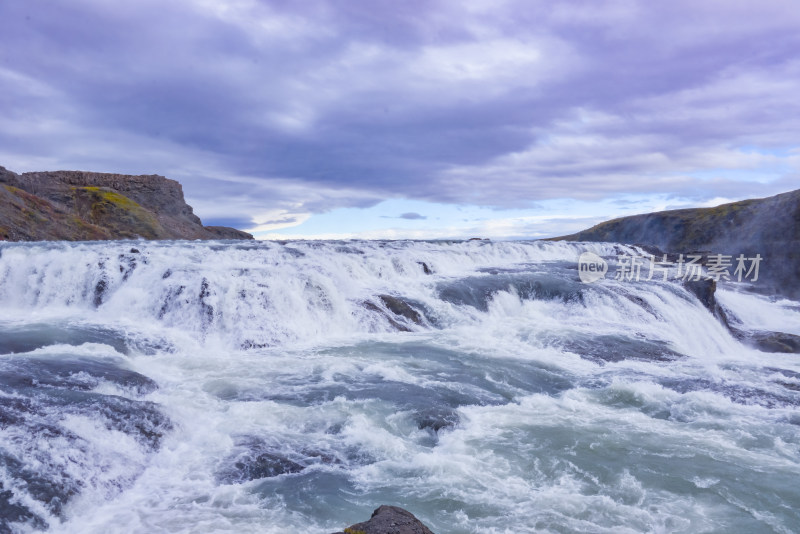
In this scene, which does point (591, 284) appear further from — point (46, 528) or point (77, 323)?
point (46, 528)

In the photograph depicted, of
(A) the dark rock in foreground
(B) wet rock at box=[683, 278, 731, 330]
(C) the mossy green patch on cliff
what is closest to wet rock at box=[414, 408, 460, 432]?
(A) the dark rock in foreground

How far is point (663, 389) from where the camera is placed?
10969mm

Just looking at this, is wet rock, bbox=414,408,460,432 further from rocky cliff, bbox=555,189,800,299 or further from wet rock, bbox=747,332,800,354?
rocky cliff, bbox=555,189,800,299

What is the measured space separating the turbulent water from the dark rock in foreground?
1453mm

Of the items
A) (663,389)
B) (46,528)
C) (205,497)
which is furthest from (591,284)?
(46,528)

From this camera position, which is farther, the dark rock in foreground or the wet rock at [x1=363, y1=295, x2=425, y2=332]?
the wet rock at [x1=363, y1=295, x2=425, y2=332]

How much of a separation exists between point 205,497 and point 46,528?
154 centimetres

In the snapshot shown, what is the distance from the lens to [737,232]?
61719 mm

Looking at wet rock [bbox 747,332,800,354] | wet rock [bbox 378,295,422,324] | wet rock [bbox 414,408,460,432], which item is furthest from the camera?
wet rock [bbox 747,332,800,354]

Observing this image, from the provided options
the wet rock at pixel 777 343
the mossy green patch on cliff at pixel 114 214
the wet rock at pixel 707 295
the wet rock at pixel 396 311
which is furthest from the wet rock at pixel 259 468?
the mossy green patch on cliff at pixel 114 214

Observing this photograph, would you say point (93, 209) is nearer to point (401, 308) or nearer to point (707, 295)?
point (401, 308)

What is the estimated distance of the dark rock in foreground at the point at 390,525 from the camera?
430 cm

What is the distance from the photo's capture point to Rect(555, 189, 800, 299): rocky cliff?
44.7m

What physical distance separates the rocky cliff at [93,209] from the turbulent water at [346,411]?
3567 cm
